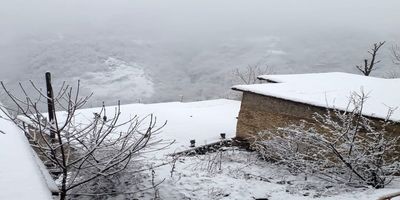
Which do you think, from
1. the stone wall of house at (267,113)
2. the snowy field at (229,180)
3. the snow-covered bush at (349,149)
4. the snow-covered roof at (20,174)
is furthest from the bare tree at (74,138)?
the stone wall of house at (267,113)

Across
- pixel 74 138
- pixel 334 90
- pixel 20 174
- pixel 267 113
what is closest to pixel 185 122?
pixel 267 113

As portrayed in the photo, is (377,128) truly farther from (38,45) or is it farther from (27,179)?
(38,45)

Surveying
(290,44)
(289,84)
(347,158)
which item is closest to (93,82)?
(290,44)

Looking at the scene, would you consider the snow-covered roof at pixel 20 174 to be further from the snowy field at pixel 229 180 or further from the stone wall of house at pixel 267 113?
the stone wall of house at pixel 267 113

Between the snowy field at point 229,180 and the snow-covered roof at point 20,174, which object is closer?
the snow-covered roof at point 20,174

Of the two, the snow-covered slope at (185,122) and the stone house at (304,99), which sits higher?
the stone house at (304,99)

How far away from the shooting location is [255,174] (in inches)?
596

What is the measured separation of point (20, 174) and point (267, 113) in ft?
42.4

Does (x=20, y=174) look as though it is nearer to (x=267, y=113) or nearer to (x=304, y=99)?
(x=304, y=99)

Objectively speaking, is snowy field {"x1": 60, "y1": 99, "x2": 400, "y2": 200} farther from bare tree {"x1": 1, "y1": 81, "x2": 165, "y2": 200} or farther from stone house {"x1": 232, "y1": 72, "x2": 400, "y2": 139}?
stone house {"x1": 232, "y1": 72, "x2": 400, "y2": 139}

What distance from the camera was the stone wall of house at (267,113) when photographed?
16734 mm

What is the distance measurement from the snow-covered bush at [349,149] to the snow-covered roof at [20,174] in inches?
344

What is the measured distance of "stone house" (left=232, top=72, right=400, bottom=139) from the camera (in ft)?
51.2

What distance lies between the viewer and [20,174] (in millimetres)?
6344
